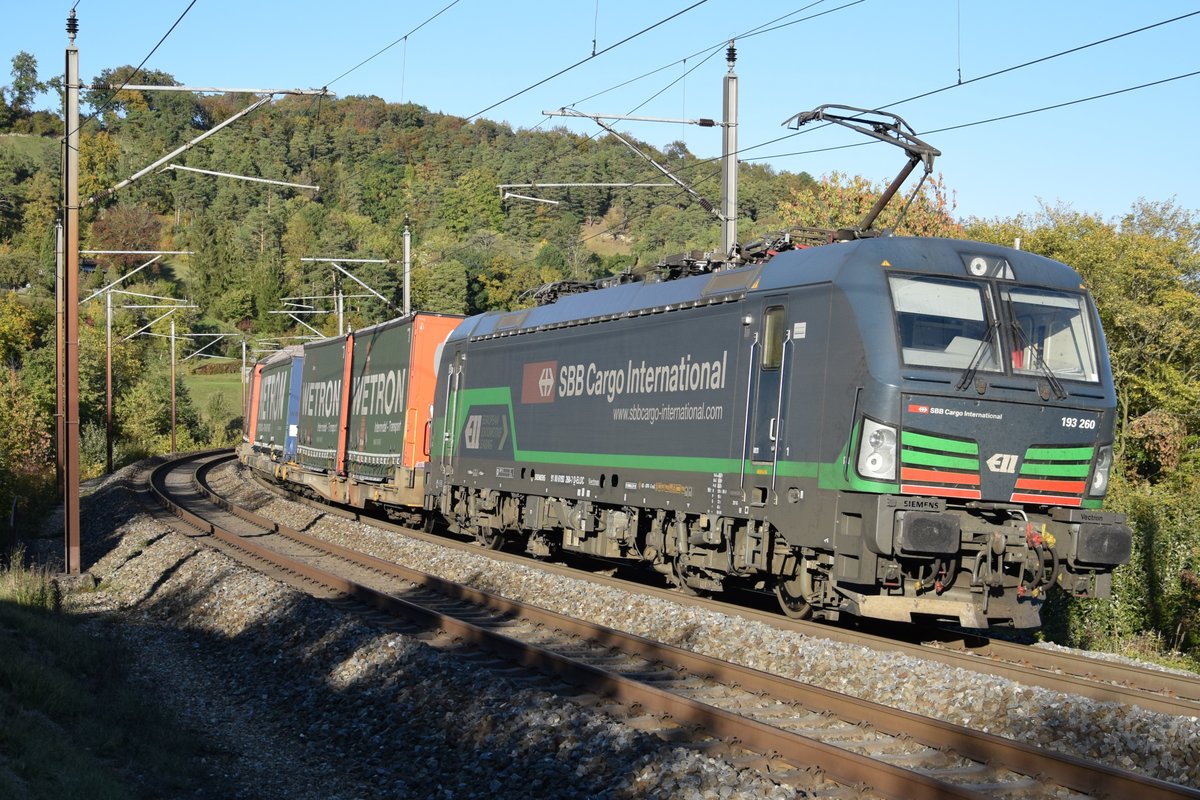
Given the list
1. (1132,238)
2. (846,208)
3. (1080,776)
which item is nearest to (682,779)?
(1080,776)

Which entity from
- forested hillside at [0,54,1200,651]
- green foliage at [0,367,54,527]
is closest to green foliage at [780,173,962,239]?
forested hillside at [0,54,1200,651]

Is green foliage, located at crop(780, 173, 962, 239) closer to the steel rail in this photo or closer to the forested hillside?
the forested hillside

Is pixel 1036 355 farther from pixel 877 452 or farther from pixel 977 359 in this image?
pixel 877 452

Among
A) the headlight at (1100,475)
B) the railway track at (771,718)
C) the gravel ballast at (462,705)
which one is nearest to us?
the railway track at (771,718)

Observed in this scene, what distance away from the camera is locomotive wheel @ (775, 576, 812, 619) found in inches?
485

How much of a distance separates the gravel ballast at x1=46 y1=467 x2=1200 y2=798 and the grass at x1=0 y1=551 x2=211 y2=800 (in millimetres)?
381

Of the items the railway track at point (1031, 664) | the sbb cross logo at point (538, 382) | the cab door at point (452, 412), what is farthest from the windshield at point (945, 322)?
the cab door at point (452, 412)

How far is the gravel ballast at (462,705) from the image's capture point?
7539 millimetres

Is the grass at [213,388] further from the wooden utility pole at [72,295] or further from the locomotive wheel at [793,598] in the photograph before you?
the locomotive wheel at [793,598]

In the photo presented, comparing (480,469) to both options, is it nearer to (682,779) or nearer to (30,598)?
(30,598)

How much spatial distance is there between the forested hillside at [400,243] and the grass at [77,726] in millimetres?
9506

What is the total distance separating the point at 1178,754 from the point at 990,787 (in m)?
1.42

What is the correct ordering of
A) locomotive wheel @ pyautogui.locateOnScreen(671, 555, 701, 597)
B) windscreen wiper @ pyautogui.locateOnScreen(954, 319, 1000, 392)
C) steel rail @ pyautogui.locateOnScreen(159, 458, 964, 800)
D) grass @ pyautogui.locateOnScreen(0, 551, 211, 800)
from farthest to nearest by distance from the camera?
locomotive wheel @ pyautogui.locateOnScreen(671, 555, 701, 597) → windscreen wiper @ pyautogui.locateOnScreen(954, 319, 1000, 392) → grass @ pyautogui.locateOnScreen(0, 551, 211, 800) → steel rail @ pyautogui.locateOnScreen(159, 458, 964, 800)

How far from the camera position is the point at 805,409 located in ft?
37.9
